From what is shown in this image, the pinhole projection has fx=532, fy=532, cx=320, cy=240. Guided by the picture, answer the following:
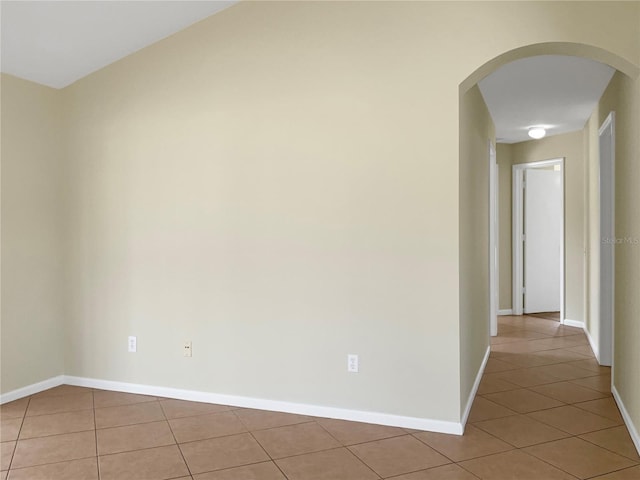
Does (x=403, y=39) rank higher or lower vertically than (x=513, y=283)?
higher

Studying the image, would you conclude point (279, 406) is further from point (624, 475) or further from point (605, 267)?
point (605, 267)

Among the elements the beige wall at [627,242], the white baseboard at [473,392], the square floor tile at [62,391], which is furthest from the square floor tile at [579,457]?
the square floor tile at [62,391]

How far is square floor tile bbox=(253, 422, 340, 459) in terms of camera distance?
2.82m

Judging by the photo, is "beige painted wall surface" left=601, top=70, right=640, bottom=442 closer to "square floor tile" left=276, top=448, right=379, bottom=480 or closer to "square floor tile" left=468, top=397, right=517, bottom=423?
"square floor tile" left=468, top=397, right=517, bottom=423

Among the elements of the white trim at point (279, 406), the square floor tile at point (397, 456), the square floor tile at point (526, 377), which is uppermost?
the white trim at point (279, 406)

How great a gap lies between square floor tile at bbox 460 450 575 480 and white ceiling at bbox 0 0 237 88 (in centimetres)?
312

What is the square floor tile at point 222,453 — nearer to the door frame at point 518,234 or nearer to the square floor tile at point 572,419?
the square floor tile at point 572,419

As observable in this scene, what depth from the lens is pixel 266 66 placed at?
3.46 metres

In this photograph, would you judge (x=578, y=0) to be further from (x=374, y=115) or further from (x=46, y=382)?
(x=46, y=382)

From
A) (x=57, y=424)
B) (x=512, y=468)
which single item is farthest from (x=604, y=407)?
(x=57, y=424)

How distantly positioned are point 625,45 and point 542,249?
16.4 feet

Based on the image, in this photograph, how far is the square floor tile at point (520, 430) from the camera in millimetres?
2959

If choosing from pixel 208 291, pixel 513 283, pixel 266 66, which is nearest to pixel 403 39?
pixel 266 66

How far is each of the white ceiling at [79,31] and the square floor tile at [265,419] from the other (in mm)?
2590
